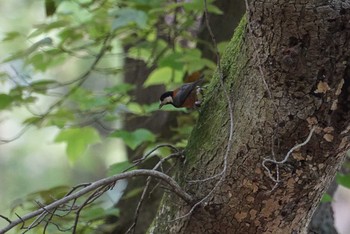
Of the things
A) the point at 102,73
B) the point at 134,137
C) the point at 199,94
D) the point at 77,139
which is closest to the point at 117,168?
the point at 134,137

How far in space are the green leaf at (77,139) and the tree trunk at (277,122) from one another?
715 mm

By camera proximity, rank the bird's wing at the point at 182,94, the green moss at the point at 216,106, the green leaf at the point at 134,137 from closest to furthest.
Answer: the green moss at the point at 216,106
the bird's wing at the point at 182,94
the green leaf at the point at 134,137

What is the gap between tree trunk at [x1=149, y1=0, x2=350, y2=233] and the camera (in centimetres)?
68

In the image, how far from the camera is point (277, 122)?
2.38 feet

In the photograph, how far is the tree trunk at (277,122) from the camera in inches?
26.9

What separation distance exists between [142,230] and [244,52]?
90 centimetres

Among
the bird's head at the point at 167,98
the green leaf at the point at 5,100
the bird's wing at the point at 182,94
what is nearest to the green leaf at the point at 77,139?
the green leaf at the point at 5,100

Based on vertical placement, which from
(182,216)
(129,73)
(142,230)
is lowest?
(142,230)

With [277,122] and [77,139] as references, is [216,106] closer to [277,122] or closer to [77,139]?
[277,122]

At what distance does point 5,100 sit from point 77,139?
0.23 m

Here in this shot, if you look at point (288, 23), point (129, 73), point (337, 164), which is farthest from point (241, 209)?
point (129, 73)

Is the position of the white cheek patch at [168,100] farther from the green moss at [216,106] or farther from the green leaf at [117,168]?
the green leaf at [117,168]

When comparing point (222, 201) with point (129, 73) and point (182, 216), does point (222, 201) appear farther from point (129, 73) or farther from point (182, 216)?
point (129, 73)

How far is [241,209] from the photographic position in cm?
78
